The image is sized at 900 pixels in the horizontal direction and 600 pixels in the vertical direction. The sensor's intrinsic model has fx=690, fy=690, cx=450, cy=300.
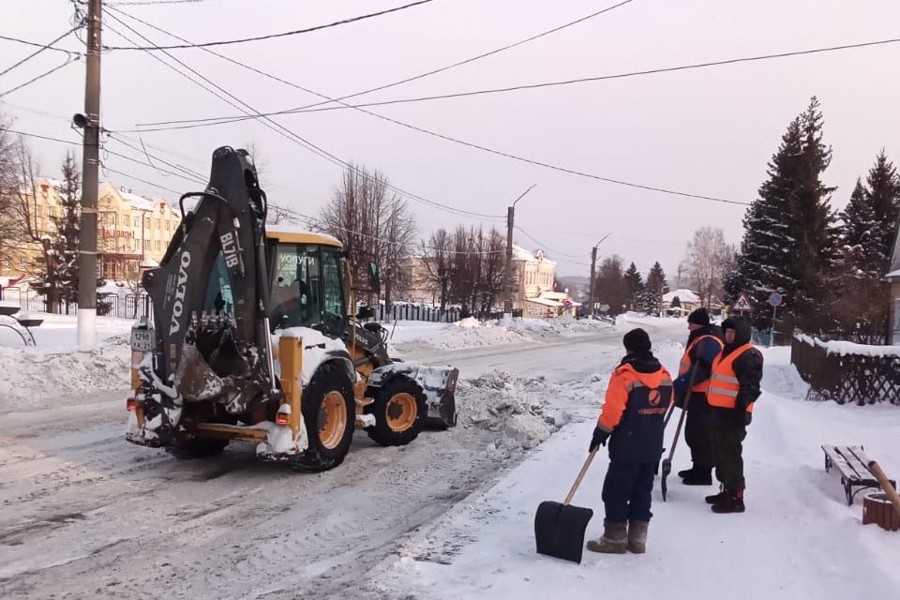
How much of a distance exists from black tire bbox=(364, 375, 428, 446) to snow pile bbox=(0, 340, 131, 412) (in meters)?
5.96

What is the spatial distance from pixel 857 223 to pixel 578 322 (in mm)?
19375

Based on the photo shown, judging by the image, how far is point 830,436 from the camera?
912 centimetres

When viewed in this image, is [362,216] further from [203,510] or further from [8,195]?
[203,510]

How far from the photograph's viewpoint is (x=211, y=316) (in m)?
7.07

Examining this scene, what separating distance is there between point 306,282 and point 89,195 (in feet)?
30.2

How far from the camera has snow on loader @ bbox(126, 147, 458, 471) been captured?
22.0 feet

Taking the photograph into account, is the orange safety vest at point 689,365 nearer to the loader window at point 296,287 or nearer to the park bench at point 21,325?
the loader window at point 296,287

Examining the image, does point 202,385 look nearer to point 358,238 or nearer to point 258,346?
point 258,346

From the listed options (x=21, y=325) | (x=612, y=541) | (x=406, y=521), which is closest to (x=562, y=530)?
(x=612, y=541)

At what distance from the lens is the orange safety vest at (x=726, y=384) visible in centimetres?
610

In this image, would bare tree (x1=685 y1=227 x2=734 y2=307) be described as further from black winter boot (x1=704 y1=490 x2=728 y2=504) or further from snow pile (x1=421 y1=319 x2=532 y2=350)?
black winter boot (x1=704 y1=490 x2=728 y2=504)

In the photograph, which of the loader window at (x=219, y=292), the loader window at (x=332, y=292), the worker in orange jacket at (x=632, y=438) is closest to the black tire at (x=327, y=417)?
the loader window at (x=332, y=292)

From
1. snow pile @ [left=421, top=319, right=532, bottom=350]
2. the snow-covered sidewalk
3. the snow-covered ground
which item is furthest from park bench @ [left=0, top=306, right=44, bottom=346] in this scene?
the snow-covered sidewalk

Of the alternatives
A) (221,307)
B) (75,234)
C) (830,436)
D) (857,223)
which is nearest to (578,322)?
(857,223)
